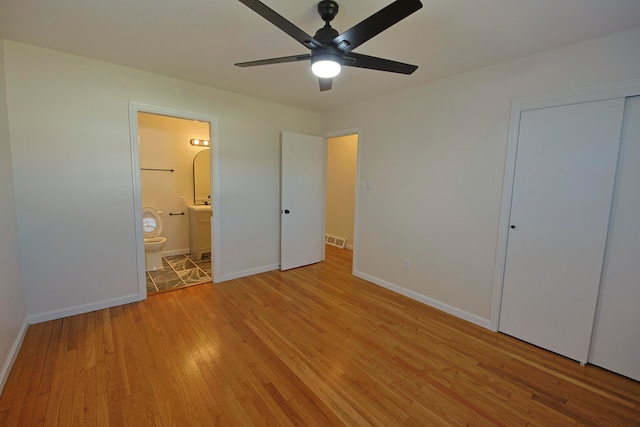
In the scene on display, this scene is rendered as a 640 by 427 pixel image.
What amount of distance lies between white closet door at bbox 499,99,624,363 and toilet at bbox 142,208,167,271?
167 inches

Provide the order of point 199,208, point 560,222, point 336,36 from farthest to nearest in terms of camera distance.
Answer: point 199,208, point 560,222, point 336,36

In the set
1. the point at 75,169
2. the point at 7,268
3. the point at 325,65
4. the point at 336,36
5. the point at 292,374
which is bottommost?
the point at 292,374

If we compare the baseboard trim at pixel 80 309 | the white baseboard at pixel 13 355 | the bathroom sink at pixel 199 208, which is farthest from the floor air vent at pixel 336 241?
the white baseboard at pixel 13 355

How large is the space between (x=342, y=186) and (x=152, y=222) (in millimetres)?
3404

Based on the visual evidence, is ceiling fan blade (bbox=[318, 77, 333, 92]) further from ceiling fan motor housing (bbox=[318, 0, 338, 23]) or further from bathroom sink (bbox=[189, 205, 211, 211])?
bathroom sink (bbox=[189, 205, 211, 211])

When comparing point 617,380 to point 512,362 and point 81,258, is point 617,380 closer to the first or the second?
point 512,362

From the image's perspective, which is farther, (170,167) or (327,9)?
(170,167)

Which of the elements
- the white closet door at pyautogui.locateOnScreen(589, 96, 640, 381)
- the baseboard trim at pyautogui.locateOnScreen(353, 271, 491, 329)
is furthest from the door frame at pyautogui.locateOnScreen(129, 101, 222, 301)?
the white closet door at pyautogui.locateOnScreen(589, 96, 640, 381)

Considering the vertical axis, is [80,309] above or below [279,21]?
below

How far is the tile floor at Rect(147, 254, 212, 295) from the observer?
11.0 feet

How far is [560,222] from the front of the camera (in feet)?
6.99

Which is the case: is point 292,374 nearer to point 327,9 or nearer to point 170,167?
point 327,9

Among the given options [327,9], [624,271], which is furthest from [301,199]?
[624,271]

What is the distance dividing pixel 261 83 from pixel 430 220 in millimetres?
2395
